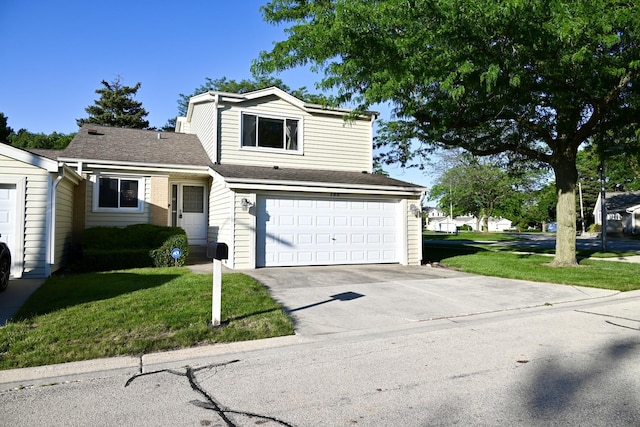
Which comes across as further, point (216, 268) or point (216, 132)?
point (216, 132)

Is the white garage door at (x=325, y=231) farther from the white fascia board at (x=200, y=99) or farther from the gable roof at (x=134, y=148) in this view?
the white fascia board at (x=200, y=99)

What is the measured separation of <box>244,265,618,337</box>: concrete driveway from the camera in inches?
260

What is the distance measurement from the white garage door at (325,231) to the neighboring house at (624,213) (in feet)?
126

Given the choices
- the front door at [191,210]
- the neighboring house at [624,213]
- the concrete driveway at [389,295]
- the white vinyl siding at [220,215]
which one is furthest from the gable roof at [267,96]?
the neighboring house at [624,213]

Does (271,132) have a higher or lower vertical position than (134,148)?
higher

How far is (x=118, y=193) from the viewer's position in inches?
526

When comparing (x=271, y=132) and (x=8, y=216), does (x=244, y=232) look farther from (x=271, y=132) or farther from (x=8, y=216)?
(x=8, y=216)

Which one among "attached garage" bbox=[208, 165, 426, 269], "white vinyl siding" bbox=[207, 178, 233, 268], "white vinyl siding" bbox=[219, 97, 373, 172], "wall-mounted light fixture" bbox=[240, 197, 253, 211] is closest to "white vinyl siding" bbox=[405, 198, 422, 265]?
"attached garage" bbox=[208, 165, 426, 269]

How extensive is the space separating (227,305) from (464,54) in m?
7.94

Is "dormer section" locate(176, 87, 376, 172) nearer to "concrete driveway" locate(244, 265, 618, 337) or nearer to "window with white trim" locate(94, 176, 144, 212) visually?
"window with white trim" locate(94, 176, 144, 212)

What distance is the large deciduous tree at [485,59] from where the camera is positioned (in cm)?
927

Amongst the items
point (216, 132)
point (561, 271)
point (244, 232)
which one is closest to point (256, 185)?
point (244, 232)

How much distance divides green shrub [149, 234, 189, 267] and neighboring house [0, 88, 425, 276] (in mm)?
1242

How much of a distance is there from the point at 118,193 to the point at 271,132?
5.43 meters
